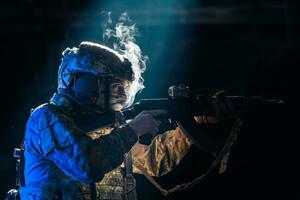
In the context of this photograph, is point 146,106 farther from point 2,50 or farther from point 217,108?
point 2,50

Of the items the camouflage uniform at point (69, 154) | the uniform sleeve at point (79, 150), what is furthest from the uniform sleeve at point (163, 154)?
the uniform sleeve at point (79, 150)

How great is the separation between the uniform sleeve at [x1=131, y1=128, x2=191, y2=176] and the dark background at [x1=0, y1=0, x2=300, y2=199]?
1.58 m

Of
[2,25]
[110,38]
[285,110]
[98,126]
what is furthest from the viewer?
[2,25]

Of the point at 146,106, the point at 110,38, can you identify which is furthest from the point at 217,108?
the point at 110,38

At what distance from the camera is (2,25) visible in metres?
6.21

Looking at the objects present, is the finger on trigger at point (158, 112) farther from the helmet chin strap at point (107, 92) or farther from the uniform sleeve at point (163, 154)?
the uniform sleeve at point (163, 154)

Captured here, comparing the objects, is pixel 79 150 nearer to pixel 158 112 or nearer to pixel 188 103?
pixel 158 112

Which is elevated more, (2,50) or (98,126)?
(2,50)

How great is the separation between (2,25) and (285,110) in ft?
13.2

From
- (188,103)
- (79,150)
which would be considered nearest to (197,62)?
(188,103)

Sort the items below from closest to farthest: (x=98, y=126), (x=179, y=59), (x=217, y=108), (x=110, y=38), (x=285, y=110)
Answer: (x=98, y=126) < (x=217, y=108) < (x=110, y=38) < (x=285, y=110) < (x=179, y=59)

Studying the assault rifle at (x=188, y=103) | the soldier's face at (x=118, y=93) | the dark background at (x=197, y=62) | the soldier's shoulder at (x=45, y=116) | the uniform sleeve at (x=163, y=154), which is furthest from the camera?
the dark background at (x=197, y=62)

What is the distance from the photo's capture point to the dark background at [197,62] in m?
5.50

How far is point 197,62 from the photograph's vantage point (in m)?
5.70
